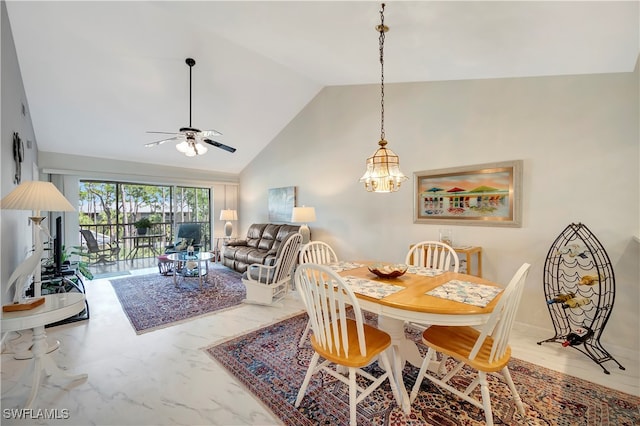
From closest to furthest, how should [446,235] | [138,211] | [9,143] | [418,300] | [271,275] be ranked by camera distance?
[418,300], [9,143], [446,235], [271,275], [138,211]

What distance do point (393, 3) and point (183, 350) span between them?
10.8ft

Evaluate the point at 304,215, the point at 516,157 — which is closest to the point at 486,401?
the point at 516,157

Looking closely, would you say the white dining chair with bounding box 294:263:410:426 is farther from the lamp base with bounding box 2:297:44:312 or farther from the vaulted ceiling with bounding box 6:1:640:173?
the vaulted ceiling with bounding box 6:1:640:173

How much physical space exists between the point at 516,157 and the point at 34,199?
4.17 meters

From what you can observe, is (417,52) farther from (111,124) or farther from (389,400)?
(111,124)

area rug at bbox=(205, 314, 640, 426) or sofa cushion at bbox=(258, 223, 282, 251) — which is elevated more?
sofa cushion at bbox=(258, 223, 282, 251)

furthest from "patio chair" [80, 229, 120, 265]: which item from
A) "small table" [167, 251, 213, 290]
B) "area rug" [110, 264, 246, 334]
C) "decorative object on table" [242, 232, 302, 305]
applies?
"decorative object on table" [242, 232, 302, 305]

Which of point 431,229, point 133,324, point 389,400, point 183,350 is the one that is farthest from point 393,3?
point 133,324

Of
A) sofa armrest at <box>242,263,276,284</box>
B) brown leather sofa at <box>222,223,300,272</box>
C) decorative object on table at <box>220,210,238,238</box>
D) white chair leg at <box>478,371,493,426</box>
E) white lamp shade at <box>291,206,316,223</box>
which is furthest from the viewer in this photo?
decorative object on table at <box>220,210,238,238</box>

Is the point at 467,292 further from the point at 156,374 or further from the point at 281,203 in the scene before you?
the point at 281,203

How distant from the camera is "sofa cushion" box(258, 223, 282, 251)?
5434 mm

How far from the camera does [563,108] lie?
2586mm

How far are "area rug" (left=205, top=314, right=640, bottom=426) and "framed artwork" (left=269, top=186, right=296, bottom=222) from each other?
135 inches

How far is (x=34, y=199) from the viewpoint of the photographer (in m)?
1.85
